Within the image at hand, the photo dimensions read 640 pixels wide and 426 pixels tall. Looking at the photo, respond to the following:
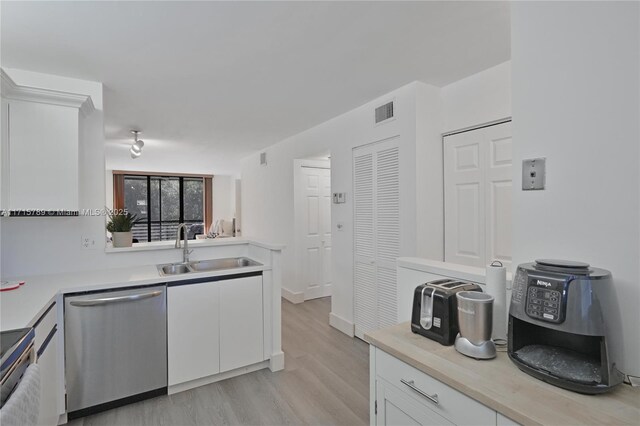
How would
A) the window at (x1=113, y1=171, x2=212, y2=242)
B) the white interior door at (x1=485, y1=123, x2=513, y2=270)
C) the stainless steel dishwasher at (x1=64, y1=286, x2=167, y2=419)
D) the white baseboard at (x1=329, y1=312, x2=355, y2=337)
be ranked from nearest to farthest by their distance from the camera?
the stainless steel dishwasher at (x1=64, y1=286, x2=167, y2=419) → the white interior door at (x1=485, y1=123, x2=513, y2=270) → the white baseboard at (x1=329, y1=312, x2=355, y2=337) → the window at (x1=113, y1=171, x2=212, y2=242)

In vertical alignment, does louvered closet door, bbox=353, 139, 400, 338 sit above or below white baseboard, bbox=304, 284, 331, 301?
above

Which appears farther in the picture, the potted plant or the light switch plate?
the potted plant

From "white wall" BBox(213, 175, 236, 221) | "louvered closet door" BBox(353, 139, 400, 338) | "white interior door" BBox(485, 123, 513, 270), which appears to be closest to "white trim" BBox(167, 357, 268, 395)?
"louvered closet door" BBox(353, 139, 400, 338)

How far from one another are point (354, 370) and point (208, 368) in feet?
3.95

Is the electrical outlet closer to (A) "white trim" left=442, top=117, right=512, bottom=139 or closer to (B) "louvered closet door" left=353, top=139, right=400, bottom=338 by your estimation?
(B) "louvered closet door" left=353, top=139, right=400, bottom=338

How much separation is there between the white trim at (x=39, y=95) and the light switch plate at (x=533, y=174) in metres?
2.89

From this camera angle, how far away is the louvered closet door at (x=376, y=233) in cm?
301

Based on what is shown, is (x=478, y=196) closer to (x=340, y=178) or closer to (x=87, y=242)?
(x=340, y=178)

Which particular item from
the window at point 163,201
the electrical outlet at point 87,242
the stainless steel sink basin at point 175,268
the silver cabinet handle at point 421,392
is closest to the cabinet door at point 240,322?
the stainless steel sink basin at point 175,268

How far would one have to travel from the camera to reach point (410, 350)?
4.09 ft

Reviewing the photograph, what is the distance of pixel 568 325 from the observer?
995mm

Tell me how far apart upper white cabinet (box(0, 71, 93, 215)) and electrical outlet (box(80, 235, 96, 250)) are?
379mm

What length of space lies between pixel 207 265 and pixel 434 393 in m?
2.50

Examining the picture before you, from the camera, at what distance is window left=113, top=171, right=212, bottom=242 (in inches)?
344
